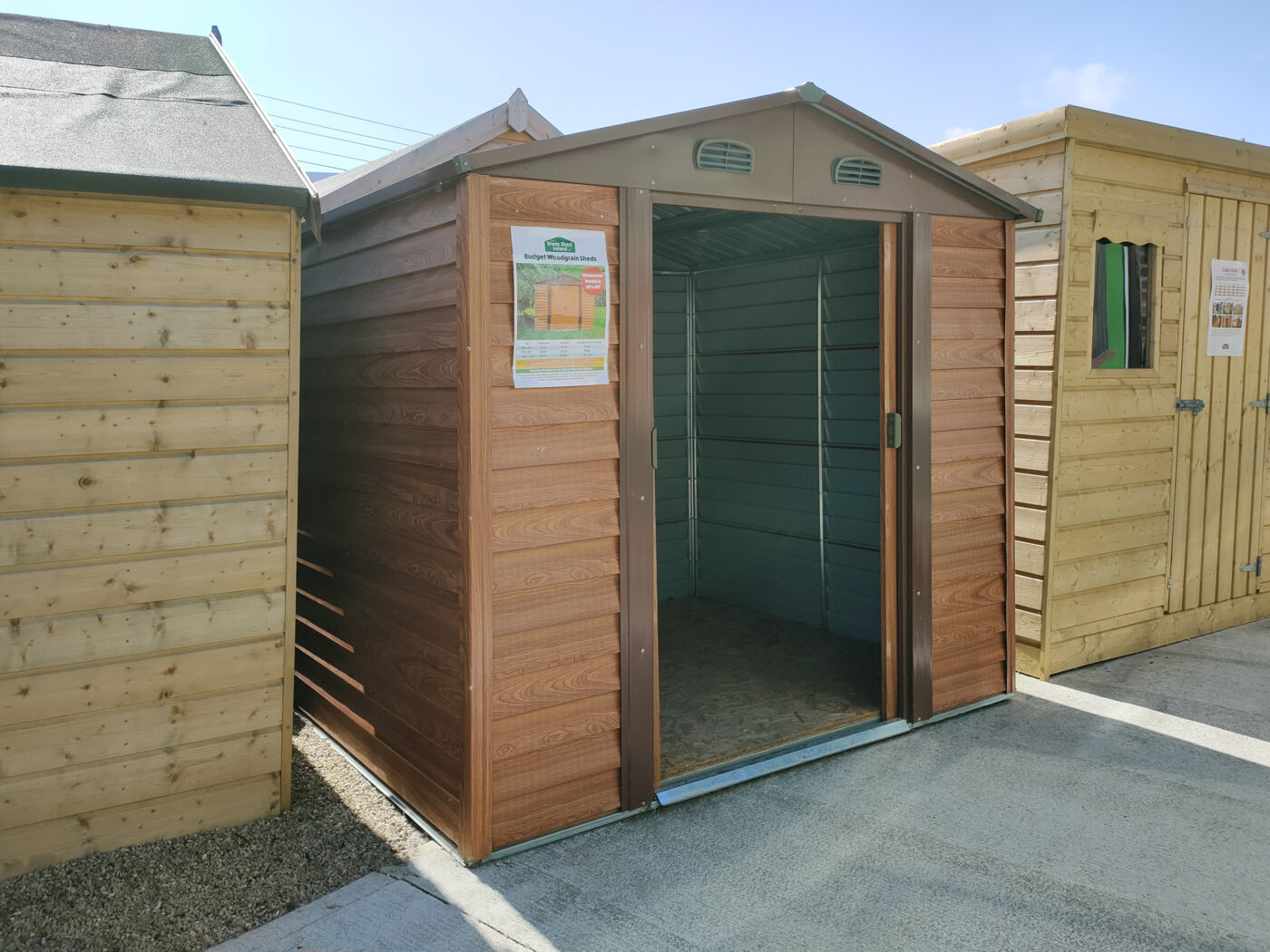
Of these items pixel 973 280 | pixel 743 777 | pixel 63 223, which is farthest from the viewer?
pixel 973 280

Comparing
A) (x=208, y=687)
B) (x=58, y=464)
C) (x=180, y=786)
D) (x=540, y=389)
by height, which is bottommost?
(x=180, y=786)

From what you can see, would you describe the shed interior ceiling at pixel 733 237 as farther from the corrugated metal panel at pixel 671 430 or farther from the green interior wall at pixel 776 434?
the corrugated metal panel at pixel 671 430

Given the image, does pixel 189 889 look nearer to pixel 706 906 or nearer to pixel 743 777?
pixel 706 906

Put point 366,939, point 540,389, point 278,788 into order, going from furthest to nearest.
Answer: point 278,788 → point 540,389 → point 366,939

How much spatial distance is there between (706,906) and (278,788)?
1608mm

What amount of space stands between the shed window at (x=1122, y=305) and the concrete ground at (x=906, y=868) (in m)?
2.01

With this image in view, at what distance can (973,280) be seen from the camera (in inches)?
176

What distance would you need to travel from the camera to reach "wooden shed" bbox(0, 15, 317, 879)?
304 cm

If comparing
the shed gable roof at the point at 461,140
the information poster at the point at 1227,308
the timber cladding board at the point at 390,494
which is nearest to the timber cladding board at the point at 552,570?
the timber cladding board at the point at 390,494

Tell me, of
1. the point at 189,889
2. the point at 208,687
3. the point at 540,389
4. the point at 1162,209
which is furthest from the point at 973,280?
the point at 189,889

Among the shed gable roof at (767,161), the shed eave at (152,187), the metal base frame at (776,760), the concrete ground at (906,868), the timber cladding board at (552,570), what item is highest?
the shed gable roof at (767,161)

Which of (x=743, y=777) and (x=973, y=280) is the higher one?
(x=973, y=280)

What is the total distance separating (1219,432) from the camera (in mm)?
5801

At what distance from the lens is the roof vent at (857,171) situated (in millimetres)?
3957
